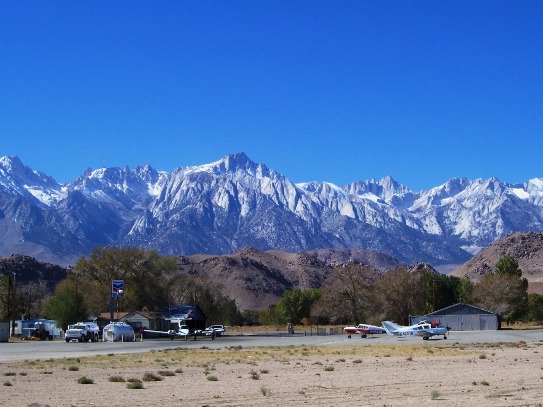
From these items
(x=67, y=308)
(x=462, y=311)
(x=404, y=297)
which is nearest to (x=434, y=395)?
(x=67, y=308)

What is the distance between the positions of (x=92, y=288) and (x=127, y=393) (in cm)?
9102

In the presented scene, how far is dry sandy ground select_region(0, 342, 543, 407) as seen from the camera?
77.7 feet

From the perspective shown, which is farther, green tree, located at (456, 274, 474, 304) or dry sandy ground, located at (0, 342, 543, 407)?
green tree, located at (456, 274, 474, 304)

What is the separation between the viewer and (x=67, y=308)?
333ft

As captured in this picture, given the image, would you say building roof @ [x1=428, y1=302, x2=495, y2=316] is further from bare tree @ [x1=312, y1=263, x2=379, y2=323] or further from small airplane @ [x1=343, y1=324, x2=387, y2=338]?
small airplane @ [x1=343, y1=324, x2=387, y2=338]

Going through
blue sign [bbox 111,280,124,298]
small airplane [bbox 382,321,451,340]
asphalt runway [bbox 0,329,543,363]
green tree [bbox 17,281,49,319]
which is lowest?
asphalt runway [bbox 0,329,543,363]

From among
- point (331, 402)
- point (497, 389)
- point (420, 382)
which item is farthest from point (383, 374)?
point (331, 402)

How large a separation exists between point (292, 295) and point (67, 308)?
256ft

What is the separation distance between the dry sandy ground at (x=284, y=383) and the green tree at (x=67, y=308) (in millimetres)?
61149

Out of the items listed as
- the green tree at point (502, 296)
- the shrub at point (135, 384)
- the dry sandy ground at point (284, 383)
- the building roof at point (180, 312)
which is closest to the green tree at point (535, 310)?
the green tree at point (502, 296)

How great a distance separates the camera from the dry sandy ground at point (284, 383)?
2369 centimetres

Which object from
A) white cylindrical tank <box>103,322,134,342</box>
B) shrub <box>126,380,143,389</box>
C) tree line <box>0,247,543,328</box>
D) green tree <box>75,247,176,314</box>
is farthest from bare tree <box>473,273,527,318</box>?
shrub <box>126,380,143,389</box>

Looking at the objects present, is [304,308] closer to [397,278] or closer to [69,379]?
[397,278]

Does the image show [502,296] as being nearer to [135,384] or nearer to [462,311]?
[462,311]
